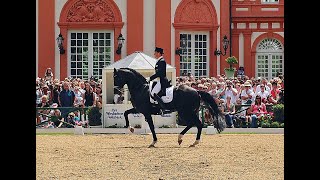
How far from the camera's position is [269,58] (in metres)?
36.4

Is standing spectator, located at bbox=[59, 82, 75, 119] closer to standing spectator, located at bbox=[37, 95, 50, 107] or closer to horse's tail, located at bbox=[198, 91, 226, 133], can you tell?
standing spectator, located at bbox=[37, 95, 50, 107]

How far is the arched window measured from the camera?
36.2 metres

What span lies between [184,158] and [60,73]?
17838mm

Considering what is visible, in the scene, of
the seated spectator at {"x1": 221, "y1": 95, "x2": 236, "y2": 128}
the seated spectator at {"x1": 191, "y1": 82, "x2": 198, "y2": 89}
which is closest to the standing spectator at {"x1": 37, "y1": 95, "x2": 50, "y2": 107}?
the seated spectator at {"x1": 191, "y1": 82, "x2": 198, "y2": 89}

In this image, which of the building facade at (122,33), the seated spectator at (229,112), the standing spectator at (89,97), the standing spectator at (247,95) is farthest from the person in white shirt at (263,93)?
the building facade at (122,33)

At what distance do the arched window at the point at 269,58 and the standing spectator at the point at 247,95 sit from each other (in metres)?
10.3

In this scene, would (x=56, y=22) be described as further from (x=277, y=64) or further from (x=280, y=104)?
(x=280, y=104)

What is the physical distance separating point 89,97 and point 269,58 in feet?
41.3

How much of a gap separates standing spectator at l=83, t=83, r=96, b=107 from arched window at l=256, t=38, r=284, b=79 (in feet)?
39.5

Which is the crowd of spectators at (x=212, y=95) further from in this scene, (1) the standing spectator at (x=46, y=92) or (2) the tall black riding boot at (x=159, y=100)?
(2) the tall black riding boot at (x=159, y=100)

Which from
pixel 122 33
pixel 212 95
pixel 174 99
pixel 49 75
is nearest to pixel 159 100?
pixel 174 99

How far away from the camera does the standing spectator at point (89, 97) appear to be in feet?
84.5

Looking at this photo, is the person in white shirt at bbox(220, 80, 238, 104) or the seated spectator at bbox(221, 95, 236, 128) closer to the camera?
the seated spectator at bbox(221, 95, 236, 128)
